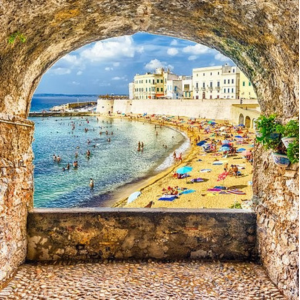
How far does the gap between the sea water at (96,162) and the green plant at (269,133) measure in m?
17.7

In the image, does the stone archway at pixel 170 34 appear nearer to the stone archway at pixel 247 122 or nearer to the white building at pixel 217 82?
the stone archway at pixel 247 122

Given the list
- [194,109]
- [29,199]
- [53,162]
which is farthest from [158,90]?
[29,199]

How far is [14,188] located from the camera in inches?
230

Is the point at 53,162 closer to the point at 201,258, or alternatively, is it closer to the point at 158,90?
the point at 201,258

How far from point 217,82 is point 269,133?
76.1m

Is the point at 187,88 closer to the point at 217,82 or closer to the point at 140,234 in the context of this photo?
the point at 217,82

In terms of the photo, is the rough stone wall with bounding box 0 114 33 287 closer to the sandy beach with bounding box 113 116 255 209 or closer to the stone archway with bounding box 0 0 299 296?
the stone archway with bounding box 0 0 299 296

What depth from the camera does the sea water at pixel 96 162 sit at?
24469mm

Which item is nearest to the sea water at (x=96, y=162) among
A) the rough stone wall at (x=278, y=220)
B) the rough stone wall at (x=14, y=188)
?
the rough stone wall at (x=14, y=188)

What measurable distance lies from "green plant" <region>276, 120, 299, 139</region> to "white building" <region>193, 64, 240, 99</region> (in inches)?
2831

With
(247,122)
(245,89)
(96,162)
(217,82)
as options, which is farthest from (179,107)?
(96,162)

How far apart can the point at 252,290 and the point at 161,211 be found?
2008 mm

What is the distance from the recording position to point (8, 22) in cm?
427

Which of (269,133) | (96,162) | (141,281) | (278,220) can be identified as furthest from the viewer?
(96,162)
